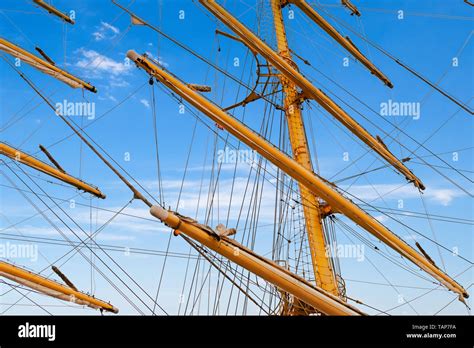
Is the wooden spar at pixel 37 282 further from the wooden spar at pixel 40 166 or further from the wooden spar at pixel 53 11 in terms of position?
the wooden spar at pixel 53 11

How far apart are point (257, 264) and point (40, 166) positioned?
13.8 m

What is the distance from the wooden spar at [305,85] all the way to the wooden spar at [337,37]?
12.6ft

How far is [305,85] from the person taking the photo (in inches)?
601

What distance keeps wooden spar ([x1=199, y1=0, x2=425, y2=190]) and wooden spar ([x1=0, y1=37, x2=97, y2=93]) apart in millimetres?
7638

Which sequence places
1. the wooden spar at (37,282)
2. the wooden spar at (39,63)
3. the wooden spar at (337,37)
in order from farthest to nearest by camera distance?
the wooden spar at (337,37), the wooden spar at (39,63), the wooden spar at (37,282)

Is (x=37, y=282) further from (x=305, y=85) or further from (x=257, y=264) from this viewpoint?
(x=305, y=85)

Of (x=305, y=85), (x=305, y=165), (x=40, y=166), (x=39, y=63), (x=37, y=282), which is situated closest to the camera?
(x=37, y=282)

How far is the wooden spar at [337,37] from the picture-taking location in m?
19.5

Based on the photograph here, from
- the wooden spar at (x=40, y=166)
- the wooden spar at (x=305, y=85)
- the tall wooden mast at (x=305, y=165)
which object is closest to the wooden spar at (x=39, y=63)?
the wooden spar at (x=40, y=166)

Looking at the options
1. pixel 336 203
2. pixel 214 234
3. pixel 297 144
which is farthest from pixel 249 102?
pixel 214 234

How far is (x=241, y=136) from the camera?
10812mm

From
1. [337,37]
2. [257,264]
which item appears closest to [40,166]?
[257,264]
